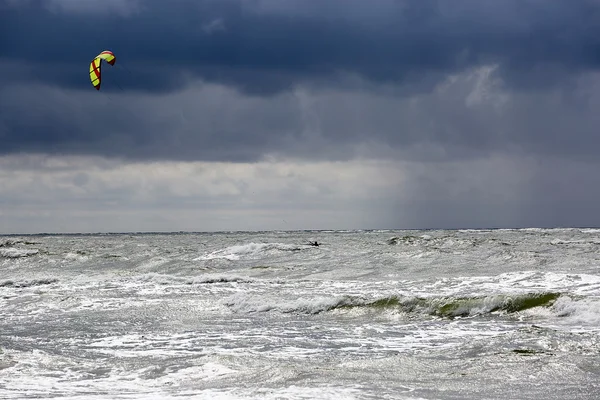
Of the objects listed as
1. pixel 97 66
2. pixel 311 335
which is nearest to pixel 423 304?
pixel 311 335

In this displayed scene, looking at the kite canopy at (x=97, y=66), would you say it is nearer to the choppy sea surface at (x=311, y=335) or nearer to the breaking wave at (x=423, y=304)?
the choppy sea surface at (x=311, y=335)

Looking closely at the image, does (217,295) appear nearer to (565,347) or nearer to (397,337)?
(397,337)

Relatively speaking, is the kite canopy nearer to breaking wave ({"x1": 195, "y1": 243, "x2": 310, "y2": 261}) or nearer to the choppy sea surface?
the choppy sea surface

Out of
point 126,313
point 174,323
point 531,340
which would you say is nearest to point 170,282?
point 126,313

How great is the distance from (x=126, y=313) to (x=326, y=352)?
677 cm

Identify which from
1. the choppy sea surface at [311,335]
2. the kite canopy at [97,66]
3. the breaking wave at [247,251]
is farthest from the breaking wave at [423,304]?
the breaking wave at [247,251]

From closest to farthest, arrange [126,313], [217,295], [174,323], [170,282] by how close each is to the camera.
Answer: [174,323] → [126,313] → [217,295] → [170,282]

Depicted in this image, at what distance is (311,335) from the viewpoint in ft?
38.8

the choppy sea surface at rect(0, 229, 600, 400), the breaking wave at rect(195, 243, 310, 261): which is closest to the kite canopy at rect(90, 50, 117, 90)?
the choppy sea surface at rect(0, 229, 600, 400)

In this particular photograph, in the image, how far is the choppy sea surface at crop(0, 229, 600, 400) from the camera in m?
7.73

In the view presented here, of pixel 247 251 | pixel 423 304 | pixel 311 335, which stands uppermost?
pixel 247 251

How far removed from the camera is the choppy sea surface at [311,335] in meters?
7.73

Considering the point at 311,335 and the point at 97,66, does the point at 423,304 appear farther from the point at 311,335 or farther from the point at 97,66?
the point at 97,66

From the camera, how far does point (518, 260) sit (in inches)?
1025
